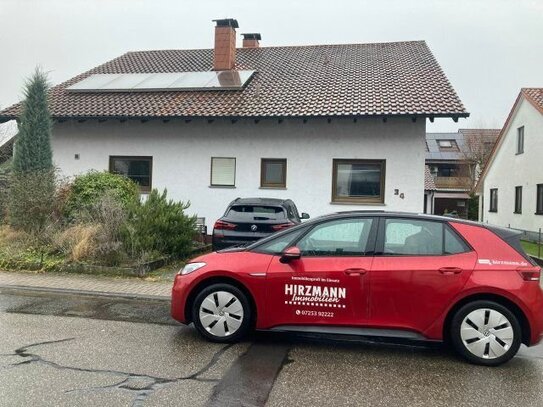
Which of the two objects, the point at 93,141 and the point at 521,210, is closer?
the point at 93,141

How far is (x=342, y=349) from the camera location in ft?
17.1

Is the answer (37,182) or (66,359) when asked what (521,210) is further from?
(66,359)

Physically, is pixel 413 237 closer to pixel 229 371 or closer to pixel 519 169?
pixel 229 371

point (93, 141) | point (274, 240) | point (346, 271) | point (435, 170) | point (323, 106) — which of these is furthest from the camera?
point (435, 170)

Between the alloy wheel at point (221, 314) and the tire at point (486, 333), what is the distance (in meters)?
2.27

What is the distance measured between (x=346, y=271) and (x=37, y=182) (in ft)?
28.3

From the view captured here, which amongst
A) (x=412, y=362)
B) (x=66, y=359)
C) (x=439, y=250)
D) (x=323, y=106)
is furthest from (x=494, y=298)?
(x=323, y=106)

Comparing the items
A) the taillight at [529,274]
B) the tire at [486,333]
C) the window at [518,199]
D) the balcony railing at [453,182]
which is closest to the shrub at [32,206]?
the tire at [486,333]

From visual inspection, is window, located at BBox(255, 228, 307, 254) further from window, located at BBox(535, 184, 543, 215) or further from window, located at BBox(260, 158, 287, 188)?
window, located at BBox(535, 184, 543, 215)

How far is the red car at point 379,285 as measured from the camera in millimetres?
4754

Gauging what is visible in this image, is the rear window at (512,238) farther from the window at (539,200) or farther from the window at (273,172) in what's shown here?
the window at (539,200)

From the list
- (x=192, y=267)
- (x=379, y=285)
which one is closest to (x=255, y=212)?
(x=192, y=267)

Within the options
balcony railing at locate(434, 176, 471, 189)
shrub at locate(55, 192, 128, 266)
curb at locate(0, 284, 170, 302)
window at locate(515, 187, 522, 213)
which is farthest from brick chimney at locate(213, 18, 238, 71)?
balcony railing at locate(434, 176, 471, 189)

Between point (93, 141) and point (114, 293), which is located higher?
point (93, 141)
